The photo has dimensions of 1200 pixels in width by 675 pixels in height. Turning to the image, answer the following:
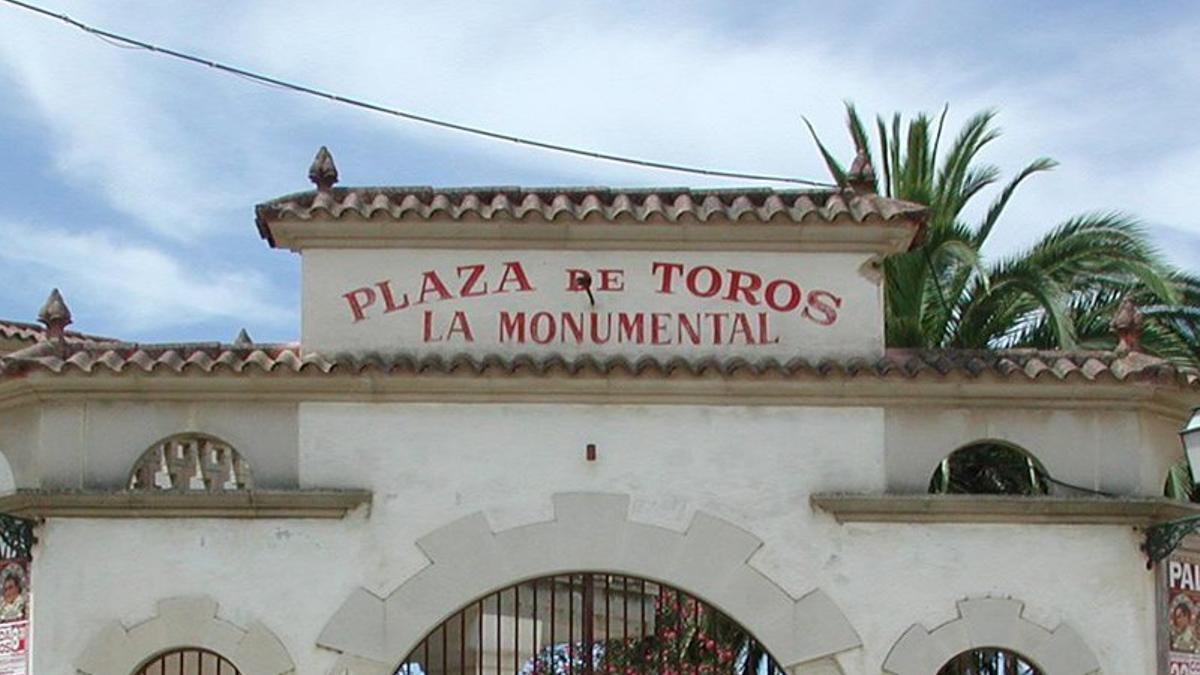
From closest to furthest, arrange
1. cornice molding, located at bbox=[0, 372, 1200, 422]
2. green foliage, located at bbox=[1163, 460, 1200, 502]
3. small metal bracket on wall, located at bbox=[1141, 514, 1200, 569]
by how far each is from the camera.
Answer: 1. small metal bracket on wall, located at bbox=[1141, 514, 1200, 569]
2. cornice molding, located at bbox=[0, 372, 1200, 422]
3. green foliage, located at bbox=[1163, 460, 1200, 502]

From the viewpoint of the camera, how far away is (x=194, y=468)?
18.5m

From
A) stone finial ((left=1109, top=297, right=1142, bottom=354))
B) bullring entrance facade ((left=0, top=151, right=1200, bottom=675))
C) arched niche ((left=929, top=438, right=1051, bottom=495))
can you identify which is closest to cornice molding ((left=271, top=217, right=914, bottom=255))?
bullring entrance facade ((left=0, top=151, right=1200, bottom=675))

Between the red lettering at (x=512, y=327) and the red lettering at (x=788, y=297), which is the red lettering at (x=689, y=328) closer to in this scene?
the red lettering at (x=788, y=297)

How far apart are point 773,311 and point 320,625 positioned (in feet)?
13.3

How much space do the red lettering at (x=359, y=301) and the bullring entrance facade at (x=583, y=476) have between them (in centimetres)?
2

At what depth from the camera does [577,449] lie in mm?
14812

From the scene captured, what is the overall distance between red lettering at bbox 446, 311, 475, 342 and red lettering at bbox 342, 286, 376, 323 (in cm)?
63

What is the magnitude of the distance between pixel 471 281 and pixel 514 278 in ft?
1.06

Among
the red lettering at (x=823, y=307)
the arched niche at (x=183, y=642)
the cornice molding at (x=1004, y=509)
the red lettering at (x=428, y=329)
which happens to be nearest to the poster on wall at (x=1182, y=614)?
the cornice molding at (x=1004, y=509)

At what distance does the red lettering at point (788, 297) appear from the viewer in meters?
15.2

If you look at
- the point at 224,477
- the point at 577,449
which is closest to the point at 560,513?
the point at 577,449

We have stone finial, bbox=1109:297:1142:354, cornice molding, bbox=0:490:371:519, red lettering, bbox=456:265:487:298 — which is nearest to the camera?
cornice molding, bbox=0:490:371:519

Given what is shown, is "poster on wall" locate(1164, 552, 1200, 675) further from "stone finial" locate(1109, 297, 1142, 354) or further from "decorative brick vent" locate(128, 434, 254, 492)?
"decorative brick vent" locate(128, 434, 254, 492)

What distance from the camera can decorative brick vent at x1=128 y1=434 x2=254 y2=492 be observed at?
56.6ft
